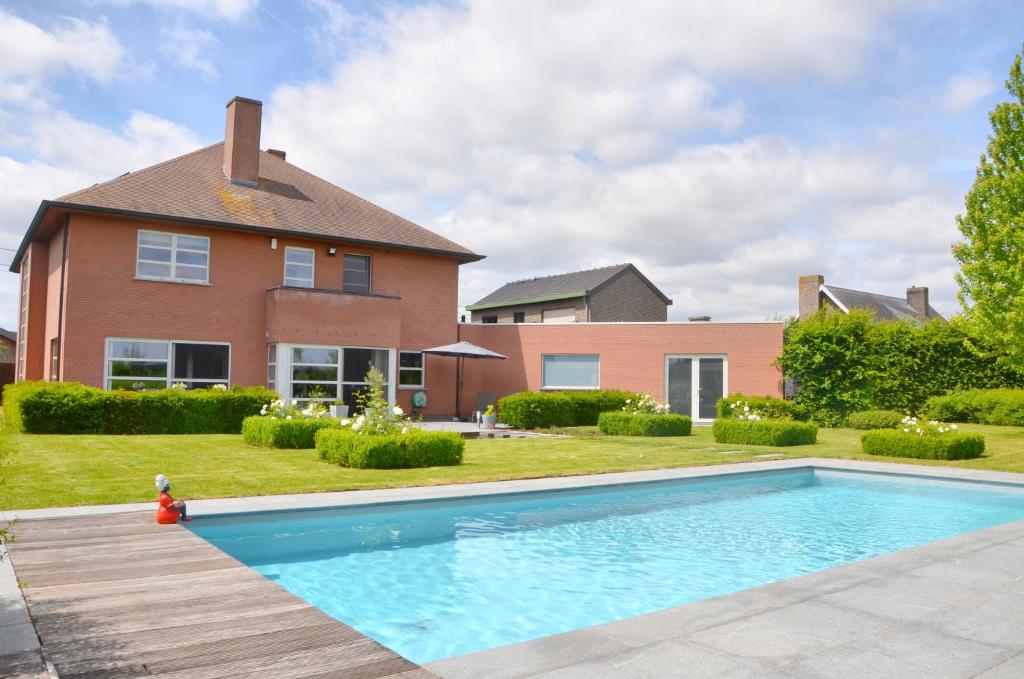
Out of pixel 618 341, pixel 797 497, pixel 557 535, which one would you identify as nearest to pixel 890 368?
pixel 618 341

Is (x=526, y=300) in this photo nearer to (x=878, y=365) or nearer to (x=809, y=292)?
(x=809, y=292)

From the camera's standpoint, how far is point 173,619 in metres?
4.41

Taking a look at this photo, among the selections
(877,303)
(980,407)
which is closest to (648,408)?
(980,407)

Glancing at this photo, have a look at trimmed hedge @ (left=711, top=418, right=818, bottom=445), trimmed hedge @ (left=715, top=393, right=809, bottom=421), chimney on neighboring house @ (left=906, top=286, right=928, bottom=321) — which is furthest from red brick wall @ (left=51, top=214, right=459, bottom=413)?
chimney on neighboring house @ (left=906, top=286, right=928, bottom=321)

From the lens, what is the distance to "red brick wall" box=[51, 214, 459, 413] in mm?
20375

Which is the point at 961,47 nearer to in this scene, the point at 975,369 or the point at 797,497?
the point at 797,497

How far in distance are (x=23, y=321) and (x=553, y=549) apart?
25860 mm

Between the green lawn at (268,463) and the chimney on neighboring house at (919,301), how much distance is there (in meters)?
30.1

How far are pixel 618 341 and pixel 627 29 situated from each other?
54.0 ft

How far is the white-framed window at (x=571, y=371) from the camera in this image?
91.6ft

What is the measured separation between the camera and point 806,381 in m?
24.9

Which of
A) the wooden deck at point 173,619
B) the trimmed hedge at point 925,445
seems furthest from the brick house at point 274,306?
the wooden deck at point 173,619

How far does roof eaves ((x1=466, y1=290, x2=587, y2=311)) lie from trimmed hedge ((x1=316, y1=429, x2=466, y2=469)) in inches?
1074

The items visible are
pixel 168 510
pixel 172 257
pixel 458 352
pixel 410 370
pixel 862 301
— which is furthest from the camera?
pixel 862 301
